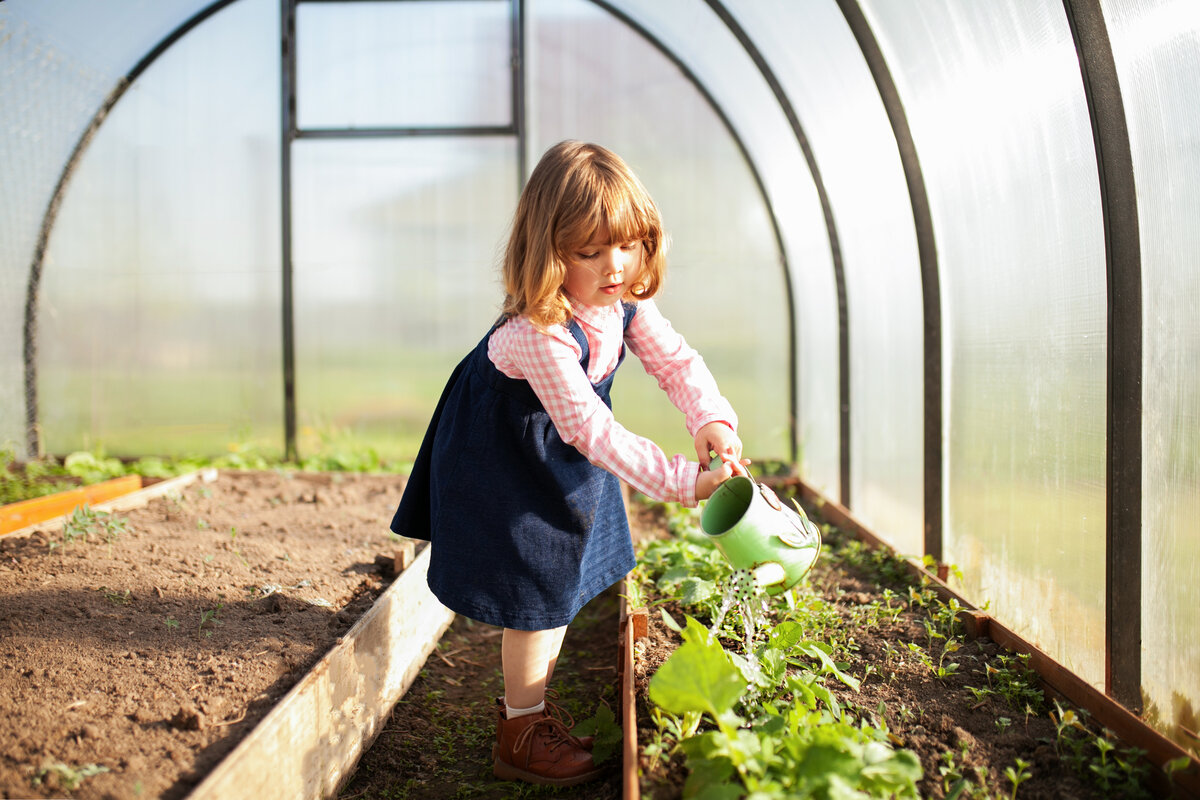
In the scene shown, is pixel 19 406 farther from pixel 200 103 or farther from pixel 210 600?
pixel 210 600

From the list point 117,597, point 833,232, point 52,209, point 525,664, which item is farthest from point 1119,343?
point 52,209

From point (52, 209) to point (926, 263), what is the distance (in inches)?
198

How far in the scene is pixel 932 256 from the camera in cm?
300

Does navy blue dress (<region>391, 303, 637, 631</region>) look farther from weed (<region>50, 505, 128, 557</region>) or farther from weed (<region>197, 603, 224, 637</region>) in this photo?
weed (<region>50, 505, 128, 557</region>)

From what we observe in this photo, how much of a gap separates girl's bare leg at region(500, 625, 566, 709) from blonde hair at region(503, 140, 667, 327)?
740mm

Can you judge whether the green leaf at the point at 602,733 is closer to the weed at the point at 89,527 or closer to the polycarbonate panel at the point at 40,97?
the weed at the point at 89,527

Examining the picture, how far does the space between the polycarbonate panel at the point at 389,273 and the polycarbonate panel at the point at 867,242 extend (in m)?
2.10

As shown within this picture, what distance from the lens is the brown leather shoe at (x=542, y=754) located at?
1.97m

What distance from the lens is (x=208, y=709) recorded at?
1734 millimetres

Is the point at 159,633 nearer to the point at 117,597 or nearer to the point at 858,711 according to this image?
the point at 117,597

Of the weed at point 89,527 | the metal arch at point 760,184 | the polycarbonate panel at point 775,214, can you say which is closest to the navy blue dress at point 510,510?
the weed at point 89,527

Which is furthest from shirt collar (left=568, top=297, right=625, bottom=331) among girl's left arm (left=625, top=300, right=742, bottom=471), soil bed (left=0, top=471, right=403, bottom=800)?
soil bed (left=0, top=471, right=403, bottom=800)

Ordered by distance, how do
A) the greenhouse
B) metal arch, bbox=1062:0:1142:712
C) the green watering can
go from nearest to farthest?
the green watering can, metal arch, bbox=1062:0:1142:712, the greenhouse

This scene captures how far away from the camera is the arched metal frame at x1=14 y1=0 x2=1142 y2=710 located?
1.84 meters
